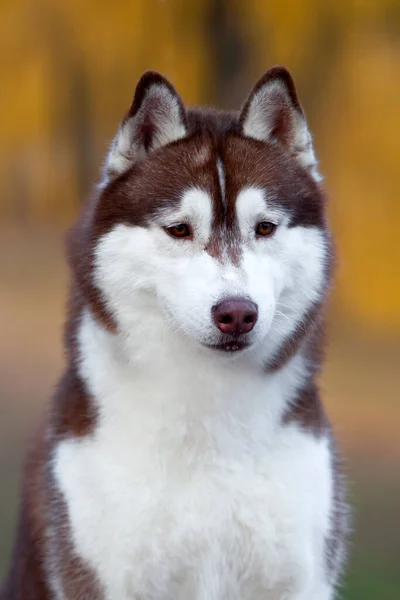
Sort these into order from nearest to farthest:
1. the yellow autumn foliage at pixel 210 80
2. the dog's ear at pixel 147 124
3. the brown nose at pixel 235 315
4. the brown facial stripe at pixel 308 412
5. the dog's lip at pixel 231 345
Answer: the brown nose at pixel 235 315, the dog's lip at pixel 231 345, the dog's ear at pixel 147 124, the brown facial stripe at pixel 308 412, the yellow autumn foliage at pixel 210 80

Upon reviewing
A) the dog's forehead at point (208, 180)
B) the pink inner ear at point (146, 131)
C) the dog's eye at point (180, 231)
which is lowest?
the dog's eye at point (180, 231)

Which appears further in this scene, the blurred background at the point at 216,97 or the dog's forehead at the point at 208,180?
the blurred background at the point at 216,97

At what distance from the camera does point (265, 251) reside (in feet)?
10.0

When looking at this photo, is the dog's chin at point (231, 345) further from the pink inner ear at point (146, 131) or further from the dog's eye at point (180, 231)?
the pink inner ear at point (146, 131)

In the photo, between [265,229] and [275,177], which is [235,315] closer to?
[265,229]

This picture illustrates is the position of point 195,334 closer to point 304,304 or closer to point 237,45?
point 304,304

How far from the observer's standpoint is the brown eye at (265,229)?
3.07 m

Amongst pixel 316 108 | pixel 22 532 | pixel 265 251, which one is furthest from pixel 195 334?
pixel 316 108

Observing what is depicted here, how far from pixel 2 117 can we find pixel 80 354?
5573mm

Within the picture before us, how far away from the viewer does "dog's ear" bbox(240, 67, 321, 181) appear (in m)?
3.17

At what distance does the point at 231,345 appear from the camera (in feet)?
9.79

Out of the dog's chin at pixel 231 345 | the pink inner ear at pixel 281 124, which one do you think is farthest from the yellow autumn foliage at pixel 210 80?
the dog's chin at pixel 231 345

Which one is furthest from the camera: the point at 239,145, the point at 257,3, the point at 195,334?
the point at 257,3

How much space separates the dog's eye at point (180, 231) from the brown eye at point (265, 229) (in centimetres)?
20
